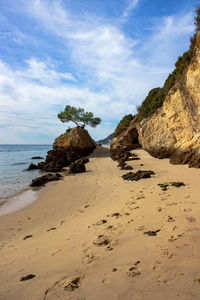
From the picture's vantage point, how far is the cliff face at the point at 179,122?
426 inches

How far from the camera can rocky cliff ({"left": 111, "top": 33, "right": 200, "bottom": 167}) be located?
10.7 m

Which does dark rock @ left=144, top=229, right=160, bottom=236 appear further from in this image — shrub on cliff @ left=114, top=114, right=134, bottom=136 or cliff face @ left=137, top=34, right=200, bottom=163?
shrub on cliff @ left=114, top=114, right=134, bottom=136

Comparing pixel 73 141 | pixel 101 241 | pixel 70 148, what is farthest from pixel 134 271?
pixel 73 141

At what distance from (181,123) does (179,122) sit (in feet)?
1.03

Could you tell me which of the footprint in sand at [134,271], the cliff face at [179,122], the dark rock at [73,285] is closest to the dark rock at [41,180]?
the cliff face at [179,122]

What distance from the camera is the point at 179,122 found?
48.1ft

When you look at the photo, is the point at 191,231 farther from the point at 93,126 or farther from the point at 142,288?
the point at 93,126

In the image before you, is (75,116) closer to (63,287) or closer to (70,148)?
(70,148)

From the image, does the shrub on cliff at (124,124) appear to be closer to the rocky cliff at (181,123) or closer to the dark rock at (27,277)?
the rocky cliff at (181,123)

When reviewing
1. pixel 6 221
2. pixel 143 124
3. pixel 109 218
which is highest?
pixel 143 124

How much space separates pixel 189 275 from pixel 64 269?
1.78m

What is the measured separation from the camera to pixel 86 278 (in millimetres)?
2299

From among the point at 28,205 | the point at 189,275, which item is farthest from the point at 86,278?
the point at 28,205

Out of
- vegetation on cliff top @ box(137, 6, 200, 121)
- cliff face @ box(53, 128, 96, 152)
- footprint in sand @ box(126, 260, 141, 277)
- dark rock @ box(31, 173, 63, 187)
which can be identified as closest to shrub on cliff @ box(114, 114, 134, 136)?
vegetation on cliff top @ box(137, 6, 200, 121)
